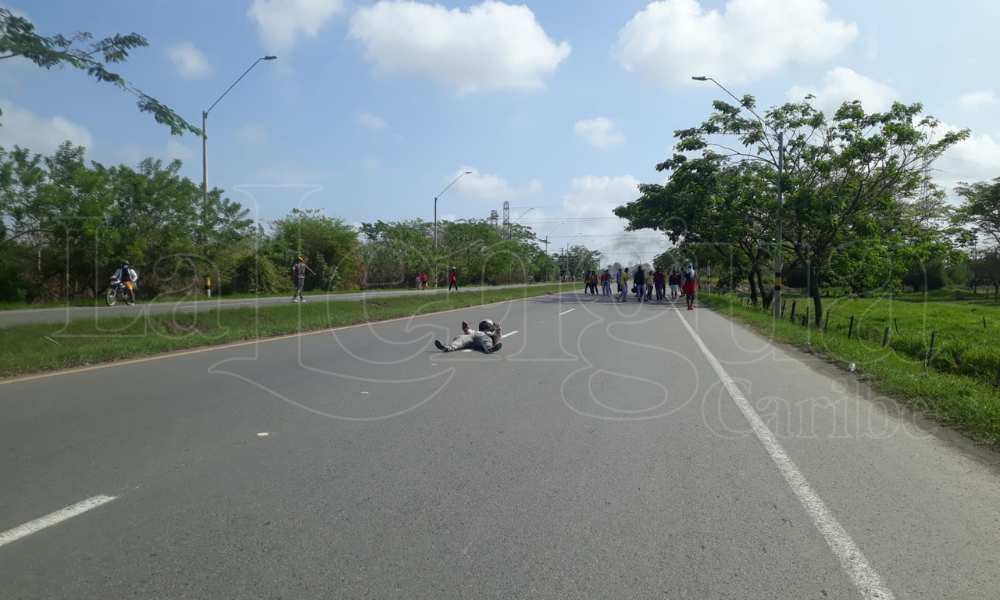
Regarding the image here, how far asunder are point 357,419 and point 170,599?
12.3ft

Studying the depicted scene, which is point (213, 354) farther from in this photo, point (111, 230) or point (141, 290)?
point (141, 290)

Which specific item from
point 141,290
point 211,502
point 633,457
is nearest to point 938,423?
point 633,457

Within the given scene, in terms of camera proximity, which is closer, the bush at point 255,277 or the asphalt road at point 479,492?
the asphalt road at point 479,492

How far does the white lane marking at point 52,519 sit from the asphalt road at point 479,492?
18 mm

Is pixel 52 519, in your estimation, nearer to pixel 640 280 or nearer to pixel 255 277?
pixel 640 280

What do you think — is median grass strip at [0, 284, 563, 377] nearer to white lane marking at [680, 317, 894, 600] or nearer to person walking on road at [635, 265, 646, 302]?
white lane marking at [680, 317, 894, 600]

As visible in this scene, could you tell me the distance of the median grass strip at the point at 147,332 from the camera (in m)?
10.8

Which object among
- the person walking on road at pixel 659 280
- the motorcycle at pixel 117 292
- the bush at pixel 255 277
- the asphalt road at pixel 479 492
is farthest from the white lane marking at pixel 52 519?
the bush at pixel 255 277

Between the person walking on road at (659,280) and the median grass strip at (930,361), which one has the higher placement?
the person walking on road at (659,280)

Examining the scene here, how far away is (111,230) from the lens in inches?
1050

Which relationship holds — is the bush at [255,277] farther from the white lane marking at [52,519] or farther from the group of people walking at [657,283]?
the white lane marking at [52,519]

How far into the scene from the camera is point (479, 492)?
4.70 meters

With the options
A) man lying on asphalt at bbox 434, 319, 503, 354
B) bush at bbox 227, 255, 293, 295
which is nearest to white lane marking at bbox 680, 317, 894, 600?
man lying on asphalt at bbox 434, 319, 503, 354

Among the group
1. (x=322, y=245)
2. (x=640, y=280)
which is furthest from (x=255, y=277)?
(x=640, y=280)
